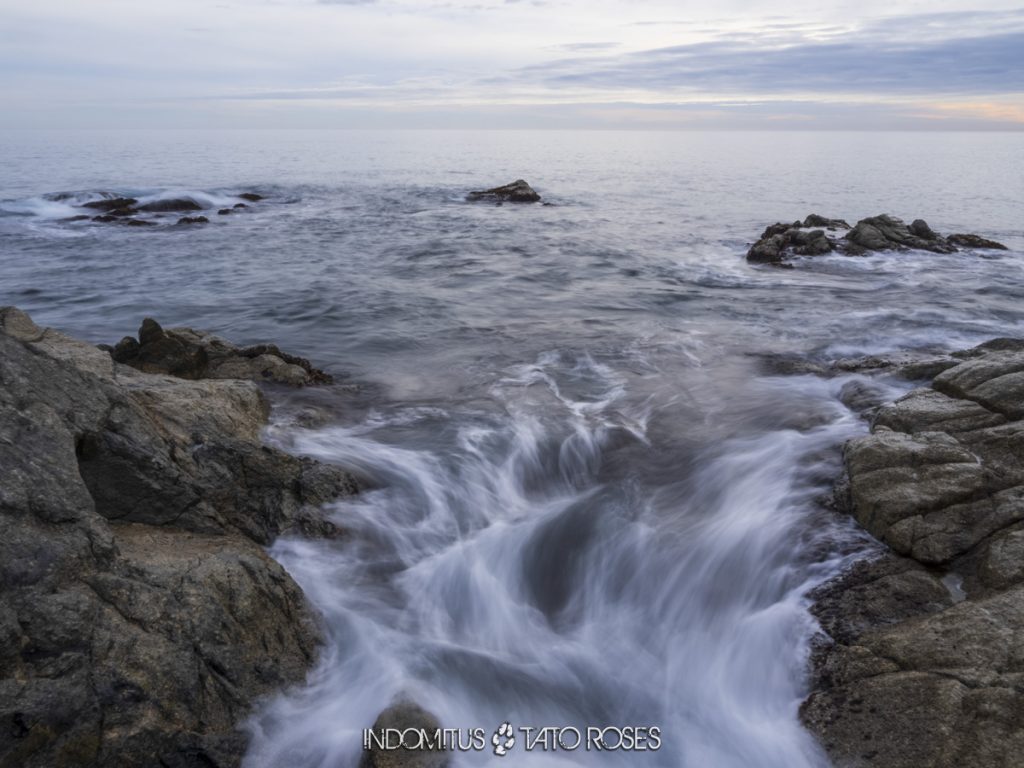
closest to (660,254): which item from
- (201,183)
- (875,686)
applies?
(875,686)

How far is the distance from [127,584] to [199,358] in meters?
6.88

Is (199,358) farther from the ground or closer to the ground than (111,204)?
farther from the ground

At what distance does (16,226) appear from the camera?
31172mm

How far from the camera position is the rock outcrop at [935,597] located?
5027 mm

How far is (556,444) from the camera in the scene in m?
10.5

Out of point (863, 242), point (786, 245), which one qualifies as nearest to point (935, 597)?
point (786, 245)

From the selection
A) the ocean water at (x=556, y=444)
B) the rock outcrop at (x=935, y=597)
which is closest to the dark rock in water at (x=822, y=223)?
the ocean water at (x=556, y=444)

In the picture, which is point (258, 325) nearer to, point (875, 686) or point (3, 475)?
point (3, 475)

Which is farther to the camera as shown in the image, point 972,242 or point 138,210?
point 138,210

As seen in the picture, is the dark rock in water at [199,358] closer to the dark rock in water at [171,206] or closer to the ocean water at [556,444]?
the ocean water at [556,444]

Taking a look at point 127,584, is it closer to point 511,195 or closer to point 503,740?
point 503,740

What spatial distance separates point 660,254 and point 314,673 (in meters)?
22.4

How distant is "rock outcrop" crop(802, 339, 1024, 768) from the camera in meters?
5.03

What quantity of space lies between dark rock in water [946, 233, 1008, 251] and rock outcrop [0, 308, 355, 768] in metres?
29.1
